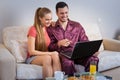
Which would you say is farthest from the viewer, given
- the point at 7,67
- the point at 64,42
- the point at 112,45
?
the point at 112,45

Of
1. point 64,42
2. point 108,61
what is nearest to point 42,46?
point 64,42

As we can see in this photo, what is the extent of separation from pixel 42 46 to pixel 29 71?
37 centimetres

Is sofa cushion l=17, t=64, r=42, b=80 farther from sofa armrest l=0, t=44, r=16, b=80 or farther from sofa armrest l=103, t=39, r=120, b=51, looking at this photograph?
sofa armrest l=103, t=39, r=120, b=51

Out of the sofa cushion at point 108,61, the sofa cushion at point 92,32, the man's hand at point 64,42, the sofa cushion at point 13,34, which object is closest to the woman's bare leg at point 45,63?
the man's hand at point 64,42

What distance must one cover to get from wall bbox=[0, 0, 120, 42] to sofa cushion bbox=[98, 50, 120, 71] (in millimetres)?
747

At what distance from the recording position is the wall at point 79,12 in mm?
3432

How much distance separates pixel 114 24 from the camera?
4277mm

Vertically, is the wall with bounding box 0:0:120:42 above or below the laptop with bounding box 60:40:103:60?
above

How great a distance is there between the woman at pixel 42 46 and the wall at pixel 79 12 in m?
0.66

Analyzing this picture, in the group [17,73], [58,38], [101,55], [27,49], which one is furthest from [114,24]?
[17,73]

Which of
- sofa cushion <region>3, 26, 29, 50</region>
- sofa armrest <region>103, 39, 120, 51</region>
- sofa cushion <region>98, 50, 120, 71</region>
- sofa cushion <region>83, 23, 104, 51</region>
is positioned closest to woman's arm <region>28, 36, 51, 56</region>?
sofa cushion <region>3, 26, 29, 50</region>

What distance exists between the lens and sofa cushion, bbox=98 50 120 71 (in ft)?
9.91

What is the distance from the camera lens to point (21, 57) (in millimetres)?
2967

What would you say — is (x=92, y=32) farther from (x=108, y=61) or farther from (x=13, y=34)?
(x=13, y=34)
